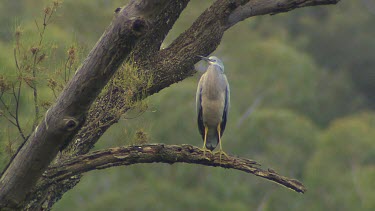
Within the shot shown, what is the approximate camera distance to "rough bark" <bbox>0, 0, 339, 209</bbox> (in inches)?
220

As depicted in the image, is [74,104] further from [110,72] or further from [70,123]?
[110,72]

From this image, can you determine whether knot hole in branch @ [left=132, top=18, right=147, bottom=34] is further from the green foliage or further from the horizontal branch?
the green foliage

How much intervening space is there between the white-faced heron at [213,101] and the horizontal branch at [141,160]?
1629 mm

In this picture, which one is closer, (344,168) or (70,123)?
(70,123)

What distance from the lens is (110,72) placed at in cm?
571

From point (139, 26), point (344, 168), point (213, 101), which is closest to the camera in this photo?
point (139, 26)

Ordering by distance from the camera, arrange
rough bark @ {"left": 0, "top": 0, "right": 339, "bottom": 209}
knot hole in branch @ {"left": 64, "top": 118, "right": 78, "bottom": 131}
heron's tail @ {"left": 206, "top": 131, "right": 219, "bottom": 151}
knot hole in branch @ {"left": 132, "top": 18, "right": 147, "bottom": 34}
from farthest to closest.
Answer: heron's tail @ {"left": 206, "top": 131, "right": 219, "bottom": 151} → knot hole in branch @ {"left": 64, "top": 118, "right": 78, "bottom": 131} → rough bark @ {"left": 0, "top": 0, "right": 339, "bottom": 209} → knot hole in branch @ {"left": 132, "top": 18, "right": 147, "bottom": 34}

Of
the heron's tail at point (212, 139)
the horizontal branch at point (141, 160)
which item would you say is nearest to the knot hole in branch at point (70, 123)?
the horizontal branch at point (141, 160)

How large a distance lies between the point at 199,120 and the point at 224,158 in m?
1.83

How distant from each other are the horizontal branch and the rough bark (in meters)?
0.07

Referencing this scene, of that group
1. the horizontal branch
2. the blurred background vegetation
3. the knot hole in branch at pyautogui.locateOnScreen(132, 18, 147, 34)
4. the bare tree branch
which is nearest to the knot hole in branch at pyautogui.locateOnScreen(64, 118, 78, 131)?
the bare tree branch

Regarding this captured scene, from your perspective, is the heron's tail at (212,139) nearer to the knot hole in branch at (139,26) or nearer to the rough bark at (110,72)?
the rough bark at (110,72)

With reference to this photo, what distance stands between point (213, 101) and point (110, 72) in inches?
102

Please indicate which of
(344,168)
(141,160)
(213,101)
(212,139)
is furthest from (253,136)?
(141,160)
